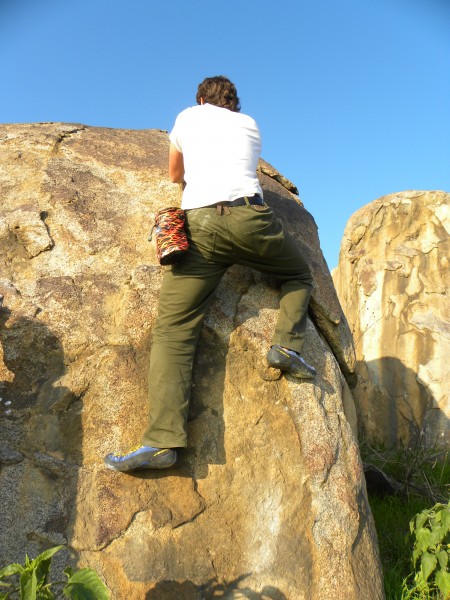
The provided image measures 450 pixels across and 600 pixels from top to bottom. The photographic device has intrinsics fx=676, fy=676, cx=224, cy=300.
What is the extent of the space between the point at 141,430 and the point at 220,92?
176cm

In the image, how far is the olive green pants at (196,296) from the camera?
3.09 m

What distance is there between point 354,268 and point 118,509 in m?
5.06

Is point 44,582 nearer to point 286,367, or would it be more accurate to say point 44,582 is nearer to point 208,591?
point 208,591

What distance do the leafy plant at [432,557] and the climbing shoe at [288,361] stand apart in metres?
1.03

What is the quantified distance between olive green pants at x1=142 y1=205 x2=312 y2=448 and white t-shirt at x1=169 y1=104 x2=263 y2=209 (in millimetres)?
94

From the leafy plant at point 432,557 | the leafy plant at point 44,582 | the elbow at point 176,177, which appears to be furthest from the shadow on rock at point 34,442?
the leafy plant at point 432,557

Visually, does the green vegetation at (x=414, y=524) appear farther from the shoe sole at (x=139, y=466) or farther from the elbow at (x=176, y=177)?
the elbow at (x=176, y=177)

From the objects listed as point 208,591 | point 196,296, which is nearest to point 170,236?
point 196,296

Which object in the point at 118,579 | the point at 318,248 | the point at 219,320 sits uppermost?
the point at 318,248

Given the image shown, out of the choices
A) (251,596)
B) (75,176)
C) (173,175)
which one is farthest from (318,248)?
(251,596)

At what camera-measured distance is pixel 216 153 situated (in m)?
3.33

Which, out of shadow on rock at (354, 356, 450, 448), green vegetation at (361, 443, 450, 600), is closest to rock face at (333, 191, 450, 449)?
shadow on rock at (354, 356, 450, 448)

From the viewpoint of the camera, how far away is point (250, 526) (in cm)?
308

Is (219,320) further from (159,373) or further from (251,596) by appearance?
(251,596)
